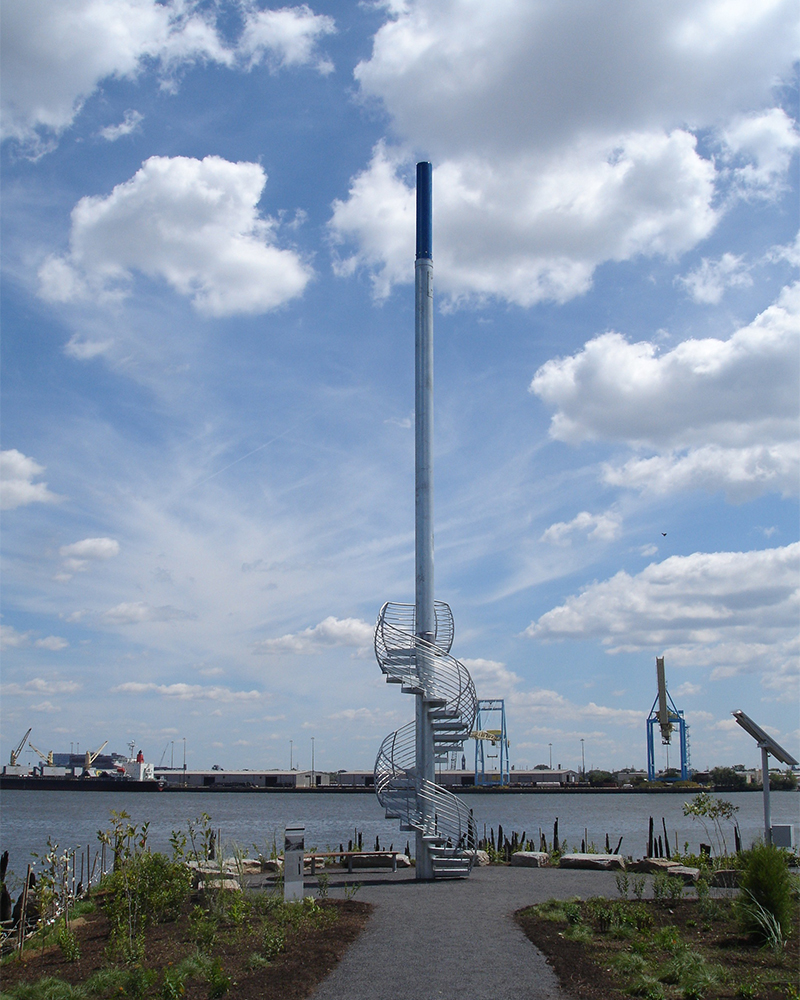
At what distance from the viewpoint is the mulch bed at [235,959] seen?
9.19 meters

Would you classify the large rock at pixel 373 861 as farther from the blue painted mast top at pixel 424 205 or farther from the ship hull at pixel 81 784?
the ship hull at pixel 81 784

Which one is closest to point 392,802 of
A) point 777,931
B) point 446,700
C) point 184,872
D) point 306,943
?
point 446,700

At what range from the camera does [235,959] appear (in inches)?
408

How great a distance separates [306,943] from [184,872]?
10.7ft

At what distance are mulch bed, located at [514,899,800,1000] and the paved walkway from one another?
0.22 metres

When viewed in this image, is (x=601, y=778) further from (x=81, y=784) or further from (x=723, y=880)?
(x=723, y=880)

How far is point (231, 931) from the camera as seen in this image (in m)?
11.9

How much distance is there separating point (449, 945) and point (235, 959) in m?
2.65

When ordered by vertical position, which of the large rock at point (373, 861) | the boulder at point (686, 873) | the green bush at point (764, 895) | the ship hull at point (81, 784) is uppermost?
the green bush at point (764, 895)

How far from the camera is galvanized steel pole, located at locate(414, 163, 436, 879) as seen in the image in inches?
753

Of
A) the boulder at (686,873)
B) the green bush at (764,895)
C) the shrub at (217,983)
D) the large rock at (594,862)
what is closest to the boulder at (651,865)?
the large rock at (594,862)

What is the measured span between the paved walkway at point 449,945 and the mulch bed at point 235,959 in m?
0.24

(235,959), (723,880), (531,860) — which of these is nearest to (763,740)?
(723,880)

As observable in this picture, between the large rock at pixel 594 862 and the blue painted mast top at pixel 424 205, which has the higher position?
the blue painted mast top at pixel 424 205
